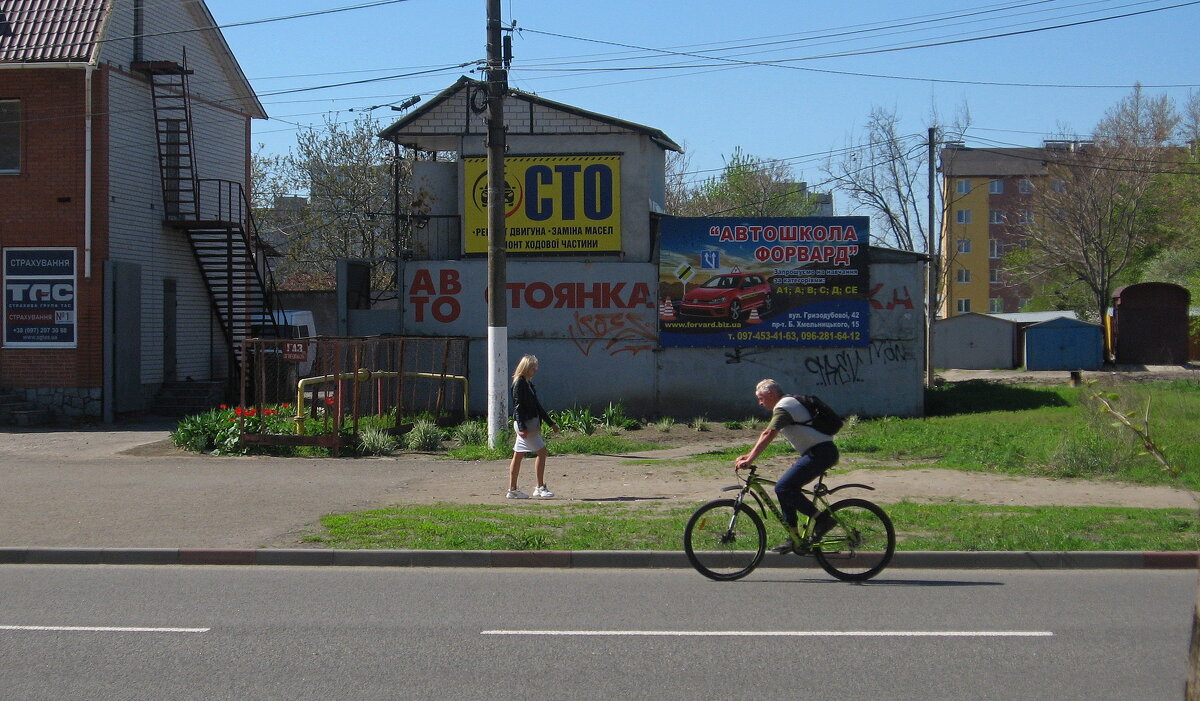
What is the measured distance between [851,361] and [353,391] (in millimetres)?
10033

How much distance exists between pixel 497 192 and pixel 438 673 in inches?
435

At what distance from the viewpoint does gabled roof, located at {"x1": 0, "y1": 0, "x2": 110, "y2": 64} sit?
21531mm

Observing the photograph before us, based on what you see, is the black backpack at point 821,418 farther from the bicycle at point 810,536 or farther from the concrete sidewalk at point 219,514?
the concrete sidewalk at point 219,514

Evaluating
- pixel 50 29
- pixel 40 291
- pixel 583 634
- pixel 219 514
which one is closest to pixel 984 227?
pixel 50 29

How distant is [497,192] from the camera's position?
53.8 feet

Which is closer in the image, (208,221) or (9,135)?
(9,135)

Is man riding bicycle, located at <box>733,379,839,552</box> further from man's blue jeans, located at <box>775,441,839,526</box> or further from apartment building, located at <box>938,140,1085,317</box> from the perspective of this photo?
apartment building, located at <box>938,140,1085,317</box>

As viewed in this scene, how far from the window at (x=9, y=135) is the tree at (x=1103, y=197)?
133ft

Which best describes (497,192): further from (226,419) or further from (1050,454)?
(1050,454)

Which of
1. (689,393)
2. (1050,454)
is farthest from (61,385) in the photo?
(1050,454)

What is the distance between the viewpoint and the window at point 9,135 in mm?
22297

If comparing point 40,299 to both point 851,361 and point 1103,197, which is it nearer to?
point 851,361

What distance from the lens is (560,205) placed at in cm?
2195

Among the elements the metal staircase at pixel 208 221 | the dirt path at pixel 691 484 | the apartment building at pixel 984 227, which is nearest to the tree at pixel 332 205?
the metal staircase at pixel 208 221
